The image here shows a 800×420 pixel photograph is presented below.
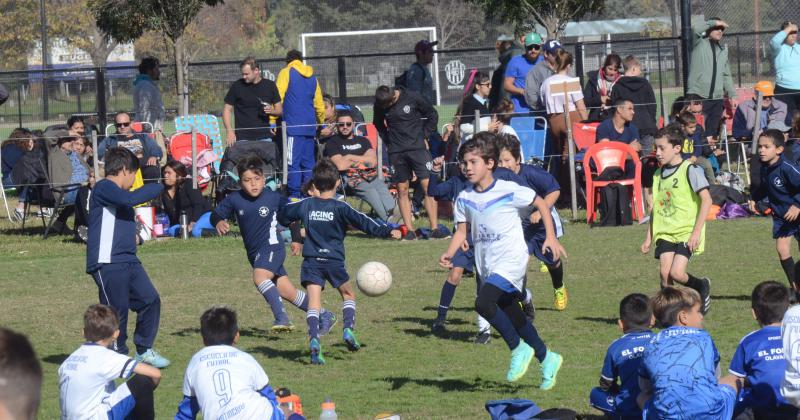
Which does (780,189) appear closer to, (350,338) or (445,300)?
(445,300)

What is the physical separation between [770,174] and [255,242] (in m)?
4.42

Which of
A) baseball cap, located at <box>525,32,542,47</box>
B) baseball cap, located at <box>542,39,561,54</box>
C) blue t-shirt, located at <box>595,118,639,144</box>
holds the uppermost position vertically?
baseball cap, located at <box>525,32,542,47</box>

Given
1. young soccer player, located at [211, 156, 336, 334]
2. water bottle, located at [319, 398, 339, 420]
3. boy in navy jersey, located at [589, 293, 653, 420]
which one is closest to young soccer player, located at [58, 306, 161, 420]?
water bottle, located at [319, 398, 339, 420]

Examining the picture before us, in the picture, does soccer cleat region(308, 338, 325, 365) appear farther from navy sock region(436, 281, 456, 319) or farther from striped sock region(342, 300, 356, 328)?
navy sock region(436, 281, 456, 319)

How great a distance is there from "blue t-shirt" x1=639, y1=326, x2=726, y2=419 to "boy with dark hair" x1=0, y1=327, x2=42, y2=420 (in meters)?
3.59

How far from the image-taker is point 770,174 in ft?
32.6

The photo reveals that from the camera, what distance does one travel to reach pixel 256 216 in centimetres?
968

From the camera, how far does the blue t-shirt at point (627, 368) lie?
6.34 m

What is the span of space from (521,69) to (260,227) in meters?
8.66

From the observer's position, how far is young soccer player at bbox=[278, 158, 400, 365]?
29.6 ft

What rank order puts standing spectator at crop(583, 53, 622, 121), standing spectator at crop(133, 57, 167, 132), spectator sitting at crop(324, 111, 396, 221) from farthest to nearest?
1. standing spectator at crop(133, 57, 167, 132)
2. standing spectator at crop(583, 53, 622, 121)
3. spectator sitting at crop(324, 111, 396, 221)

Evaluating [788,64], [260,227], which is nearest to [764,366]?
[260,227]

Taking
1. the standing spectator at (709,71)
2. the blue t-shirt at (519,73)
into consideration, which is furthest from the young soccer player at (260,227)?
the standing spectator at (709,71)

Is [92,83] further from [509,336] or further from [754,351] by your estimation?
[754,351]
